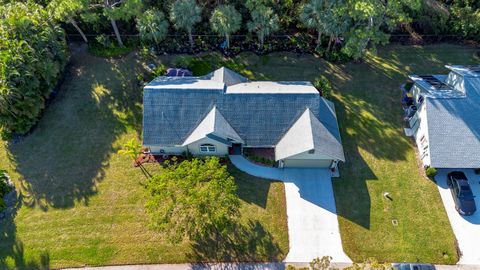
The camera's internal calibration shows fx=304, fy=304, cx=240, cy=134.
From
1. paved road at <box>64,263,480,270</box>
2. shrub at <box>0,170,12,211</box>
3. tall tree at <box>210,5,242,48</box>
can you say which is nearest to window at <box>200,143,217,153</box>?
paved road at <box>64,263,480,270</box>

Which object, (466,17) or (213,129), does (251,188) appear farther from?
(466,17)

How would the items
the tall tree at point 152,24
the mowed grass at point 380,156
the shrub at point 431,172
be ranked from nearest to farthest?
the mowed grass at point 380,156 → the shrub at point 431,172 → the tall tree at point 152,24

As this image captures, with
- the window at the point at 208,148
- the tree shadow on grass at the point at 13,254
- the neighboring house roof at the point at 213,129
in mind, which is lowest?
the tree shadow on grass at the point at 13,254

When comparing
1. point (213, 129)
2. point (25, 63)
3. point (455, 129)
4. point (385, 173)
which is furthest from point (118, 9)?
point (455, 129)

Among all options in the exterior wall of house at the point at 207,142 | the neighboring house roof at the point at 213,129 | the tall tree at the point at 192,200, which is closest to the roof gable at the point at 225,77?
the neighboring house roof at the point at 213,129

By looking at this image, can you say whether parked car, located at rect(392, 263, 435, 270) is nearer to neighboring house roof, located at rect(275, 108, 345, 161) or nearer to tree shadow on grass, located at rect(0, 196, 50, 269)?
neighboring house roof, located at rect(275, 108, 345, 161)

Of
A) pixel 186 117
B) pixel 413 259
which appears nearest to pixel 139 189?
pixel 186 117

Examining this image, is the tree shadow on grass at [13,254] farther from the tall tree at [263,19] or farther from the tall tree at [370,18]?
the tall tree at [370,18]
